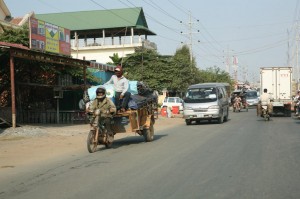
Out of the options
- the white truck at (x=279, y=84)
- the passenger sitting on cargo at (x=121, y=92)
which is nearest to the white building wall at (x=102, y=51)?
the white truck at (x=279, y=84)

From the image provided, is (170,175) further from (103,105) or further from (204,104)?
(204,104)

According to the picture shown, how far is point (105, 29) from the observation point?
5356cm

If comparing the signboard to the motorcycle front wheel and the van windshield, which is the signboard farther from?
the motorcycle front wheel

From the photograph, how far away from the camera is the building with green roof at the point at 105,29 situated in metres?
52.9

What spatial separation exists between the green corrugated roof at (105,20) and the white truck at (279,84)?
24.4 meters

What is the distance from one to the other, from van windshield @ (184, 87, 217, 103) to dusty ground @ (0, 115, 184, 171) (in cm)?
677

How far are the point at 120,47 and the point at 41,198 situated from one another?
4945cm

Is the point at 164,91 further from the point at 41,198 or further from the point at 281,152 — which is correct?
the point at 41,198

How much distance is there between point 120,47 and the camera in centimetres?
5531

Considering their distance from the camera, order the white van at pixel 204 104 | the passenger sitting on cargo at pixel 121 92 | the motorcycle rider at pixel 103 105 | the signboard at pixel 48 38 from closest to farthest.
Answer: the motorcycle rider at pixel 103 105 < the passenger sitting on cargo at pixel 121 92 < the signboard at pixel 48 38 < the white van at pixel 204 104

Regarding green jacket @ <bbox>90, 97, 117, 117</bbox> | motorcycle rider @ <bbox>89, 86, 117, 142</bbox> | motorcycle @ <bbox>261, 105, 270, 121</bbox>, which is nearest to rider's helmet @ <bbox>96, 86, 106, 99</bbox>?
motorcycle rider @ <bbox>89, 86, 117, 142</bbox>

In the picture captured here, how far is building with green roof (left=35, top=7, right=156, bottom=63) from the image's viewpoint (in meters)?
52.9

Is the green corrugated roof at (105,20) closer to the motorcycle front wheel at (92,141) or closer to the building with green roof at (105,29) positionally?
the building with green roof at (105,29)

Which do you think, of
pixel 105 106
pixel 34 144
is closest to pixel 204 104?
pixel 34 144
